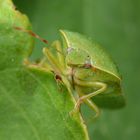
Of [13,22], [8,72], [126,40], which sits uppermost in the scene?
[13,22]

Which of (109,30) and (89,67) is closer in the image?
(89,67)

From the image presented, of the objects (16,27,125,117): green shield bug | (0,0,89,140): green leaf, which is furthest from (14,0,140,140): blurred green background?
(0,0,89,140): green leaf

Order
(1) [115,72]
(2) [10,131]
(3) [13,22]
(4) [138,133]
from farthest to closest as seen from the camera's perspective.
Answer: (4) [138,133], (1) [115,72], (3) [13,22], (2) [10,131]

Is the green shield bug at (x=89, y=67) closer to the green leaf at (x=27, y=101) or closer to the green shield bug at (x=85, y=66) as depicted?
the green shield bug at (x=85, y=66)

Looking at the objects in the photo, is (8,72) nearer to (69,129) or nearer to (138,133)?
(69,129)

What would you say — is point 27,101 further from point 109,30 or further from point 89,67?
point 109,30

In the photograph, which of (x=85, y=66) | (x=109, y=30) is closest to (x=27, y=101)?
(x=85, y=66)

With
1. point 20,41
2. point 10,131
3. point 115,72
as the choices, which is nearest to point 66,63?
point 115,72
